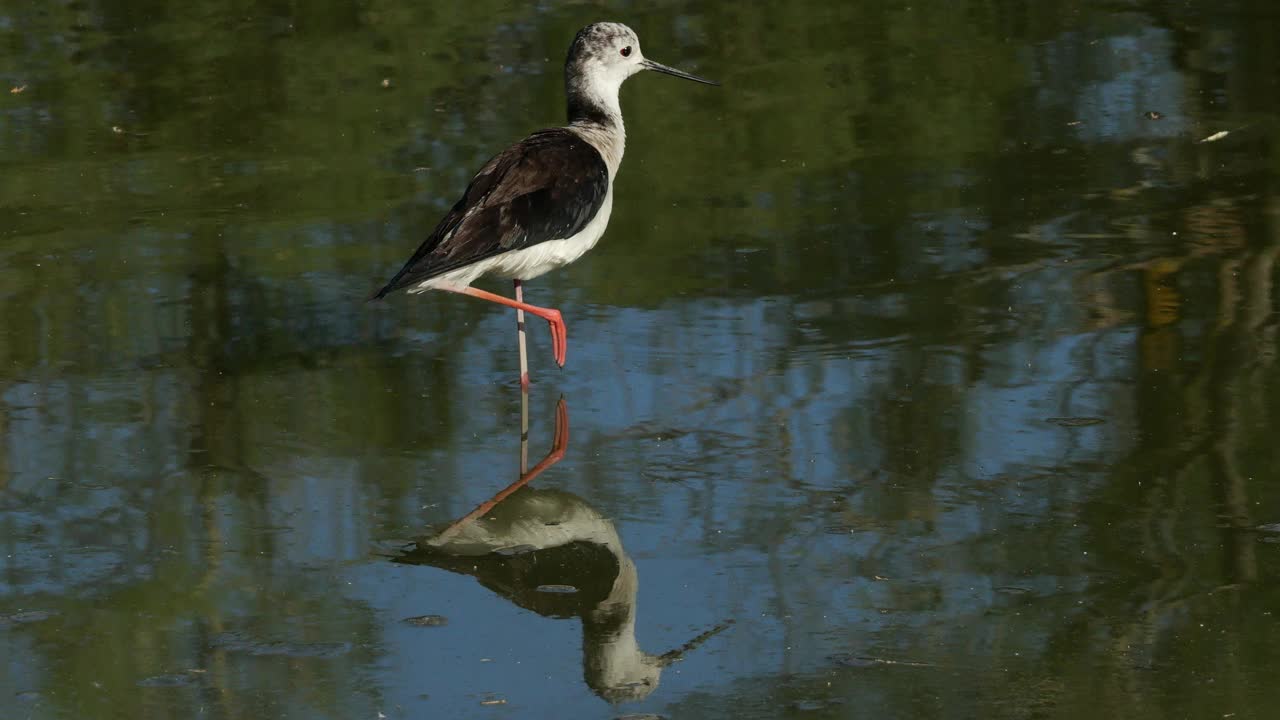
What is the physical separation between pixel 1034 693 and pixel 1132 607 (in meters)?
0.62

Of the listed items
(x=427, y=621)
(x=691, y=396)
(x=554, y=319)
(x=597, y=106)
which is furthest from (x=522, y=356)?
(x=427, y=621)

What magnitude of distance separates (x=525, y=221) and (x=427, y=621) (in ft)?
7.99

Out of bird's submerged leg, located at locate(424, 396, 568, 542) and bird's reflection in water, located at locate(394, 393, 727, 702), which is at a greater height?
bird's submerged leg, located at locate(424, 396, 568, 542)

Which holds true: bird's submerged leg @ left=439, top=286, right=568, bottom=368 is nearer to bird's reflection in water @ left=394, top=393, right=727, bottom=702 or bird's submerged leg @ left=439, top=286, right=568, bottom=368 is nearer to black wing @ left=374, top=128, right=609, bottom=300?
black wing @ left=374, top=128, right=609, bottom=300

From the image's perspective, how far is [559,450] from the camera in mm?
6660

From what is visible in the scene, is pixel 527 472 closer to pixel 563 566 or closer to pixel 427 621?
pixel 563 566

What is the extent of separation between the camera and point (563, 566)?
5.67 m

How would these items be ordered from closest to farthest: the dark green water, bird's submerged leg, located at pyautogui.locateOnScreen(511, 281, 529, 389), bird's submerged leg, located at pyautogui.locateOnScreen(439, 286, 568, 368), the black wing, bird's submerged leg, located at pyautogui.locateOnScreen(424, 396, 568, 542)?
the dark green water → bird's submerged leg, located at pyautogui.locateOnScreen(424, 396, 568, 542) → the black wing → bird's submerged leg, located at pyautogui.locateOnScreen(511, 281, 529, 389) → bird's submerged leg, located at pyautogui.locateOnScreen(439, 286, 568, 368)

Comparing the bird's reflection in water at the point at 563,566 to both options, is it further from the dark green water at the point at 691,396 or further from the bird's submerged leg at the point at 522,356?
the bird's submerged leg at the point at 522,356

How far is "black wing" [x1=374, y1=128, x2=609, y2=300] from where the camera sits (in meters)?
7.08

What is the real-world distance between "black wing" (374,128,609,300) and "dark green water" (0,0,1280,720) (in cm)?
56

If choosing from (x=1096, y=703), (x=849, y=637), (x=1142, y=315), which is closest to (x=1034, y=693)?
(x=1096, y=703)

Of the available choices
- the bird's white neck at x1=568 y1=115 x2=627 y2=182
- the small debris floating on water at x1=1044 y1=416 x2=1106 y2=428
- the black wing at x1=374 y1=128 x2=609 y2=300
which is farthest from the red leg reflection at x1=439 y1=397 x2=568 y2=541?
the small debris floating on water at x1=1044 y1=416 x2=1106 y2=428

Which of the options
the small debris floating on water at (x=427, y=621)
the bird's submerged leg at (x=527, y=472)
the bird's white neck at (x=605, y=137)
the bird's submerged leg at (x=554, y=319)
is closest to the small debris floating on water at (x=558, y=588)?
the small debris floating on water at (x=427, y=621)
